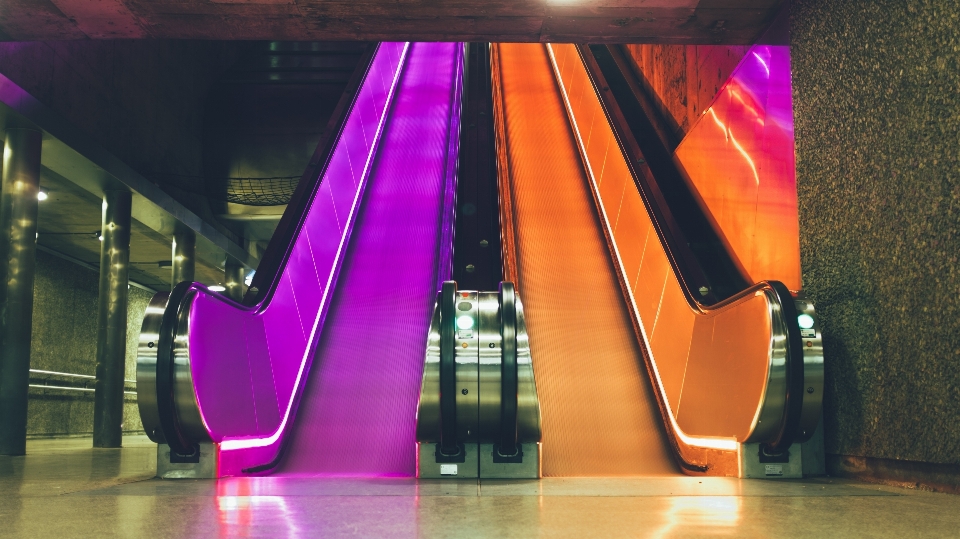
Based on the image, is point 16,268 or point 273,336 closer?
point 273,336

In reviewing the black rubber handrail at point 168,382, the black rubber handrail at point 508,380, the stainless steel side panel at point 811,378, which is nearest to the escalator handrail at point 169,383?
the black rubber handrail at point 168,382

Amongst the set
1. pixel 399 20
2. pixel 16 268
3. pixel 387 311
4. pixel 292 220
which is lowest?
pixel 387 311

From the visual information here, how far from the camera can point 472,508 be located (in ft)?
11.0

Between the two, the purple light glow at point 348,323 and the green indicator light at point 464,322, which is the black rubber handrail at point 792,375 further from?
the purple light glow at point 348,323

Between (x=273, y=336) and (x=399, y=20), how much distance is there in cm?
262

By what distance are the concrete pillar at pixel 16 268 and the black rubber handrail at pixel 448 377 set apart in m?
6.32

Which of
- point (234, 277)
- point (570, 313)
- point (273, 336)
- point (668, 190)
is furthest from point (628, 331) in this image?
point (234, 277)

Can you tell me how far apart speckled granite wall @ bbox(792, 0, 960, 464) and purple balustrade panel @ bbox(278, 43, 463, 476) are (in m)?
2.88

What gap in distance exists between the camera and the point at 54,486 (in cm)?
447

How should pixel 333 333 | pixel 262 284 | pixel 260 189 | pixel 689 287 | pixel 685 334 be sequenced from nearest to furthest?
1. pixel 689 287
2. pixel 685 334
3. pixel 262 284
4. pixel 333 333
5. pixel 260 189

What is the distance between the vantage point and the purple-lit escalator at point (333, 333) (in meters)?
4.94

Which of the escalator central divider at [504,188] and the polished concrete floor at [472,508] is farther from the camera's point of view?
the escalator central divider at [504,188]

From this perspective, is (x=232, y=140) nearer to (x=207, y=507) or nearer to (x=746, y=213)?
(x=746, y=213)

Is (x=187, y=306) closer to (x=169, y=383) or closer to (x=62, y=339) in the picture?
(x=169, y=383)
